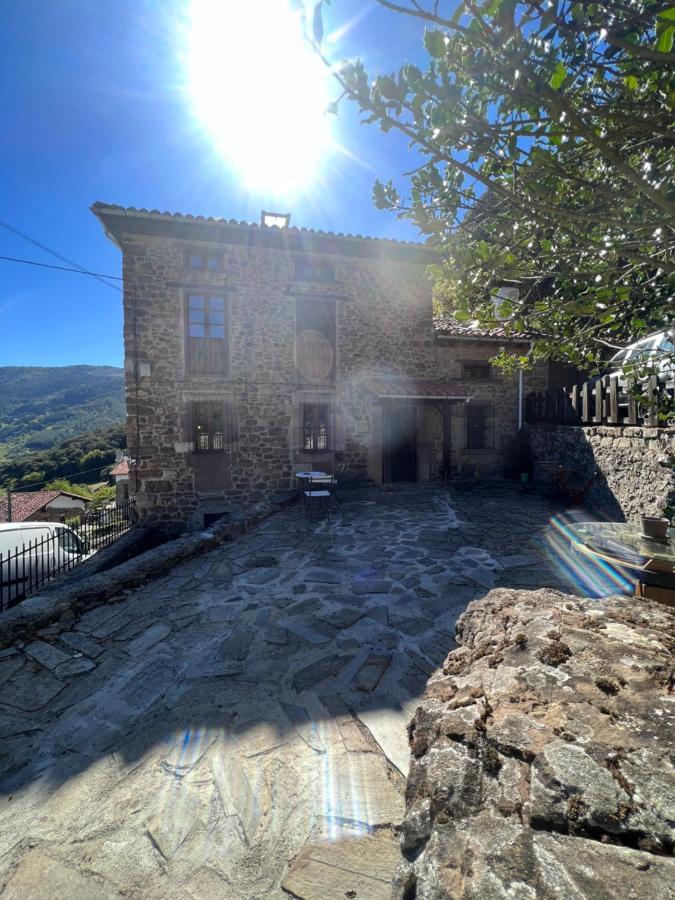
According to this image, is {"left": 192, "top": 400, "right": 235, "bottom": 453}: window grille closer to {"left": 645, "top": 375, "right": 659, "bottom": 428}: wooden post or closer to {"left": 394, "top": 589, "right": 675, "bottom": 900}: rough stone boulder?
{"left": 645, "top": 375, "right": 659, "bottom": 428}: wooden post

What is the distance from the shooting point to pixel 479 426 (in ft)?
41.4

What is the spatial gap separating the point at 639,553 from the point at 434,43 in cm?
374

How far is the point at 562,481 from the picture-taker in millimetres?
9219

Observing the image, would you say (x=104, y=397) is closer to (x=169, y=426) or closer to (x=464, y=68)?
(x=169, y=426)

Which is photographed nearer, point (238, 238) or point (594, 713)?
point (594, 713)

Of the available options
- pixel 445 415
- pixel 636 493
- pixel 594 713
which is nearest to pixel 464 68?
pixel 594 713

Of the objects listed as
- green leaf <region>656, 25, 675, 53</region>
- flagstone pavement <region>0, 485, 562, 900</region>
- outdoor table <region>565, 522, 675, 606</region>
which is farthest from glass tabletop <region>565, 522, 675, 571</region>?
green leaf <region>656, 25, 675, 53</region>

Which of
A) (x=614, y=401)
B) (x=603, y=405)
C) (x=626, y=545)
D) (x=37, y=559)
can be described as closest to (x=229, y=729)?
(x=626, y=545)

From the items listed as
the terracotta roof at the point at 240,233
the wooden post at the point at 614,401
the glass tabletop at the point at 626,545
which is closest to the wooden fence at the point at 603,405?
the wooden post at the point at 614,401

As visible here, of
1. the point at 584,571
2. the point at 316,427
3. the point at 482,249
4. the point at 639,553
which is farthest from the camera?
the point at 316,427

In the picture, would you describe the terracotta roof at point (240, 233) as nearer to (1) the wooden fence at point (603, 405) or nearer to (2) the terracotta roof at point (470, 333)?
(2) the terracotta roof at point (470, 333)

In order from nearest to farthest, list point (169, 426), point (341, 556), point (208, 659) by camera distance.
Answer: point (208, 659)
point (341, 556)
point (169, 426)

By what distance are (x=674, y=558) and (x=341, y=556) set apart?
3.96 metres

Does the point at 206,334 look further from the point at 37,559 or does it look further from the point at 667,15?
the point at 667,15
